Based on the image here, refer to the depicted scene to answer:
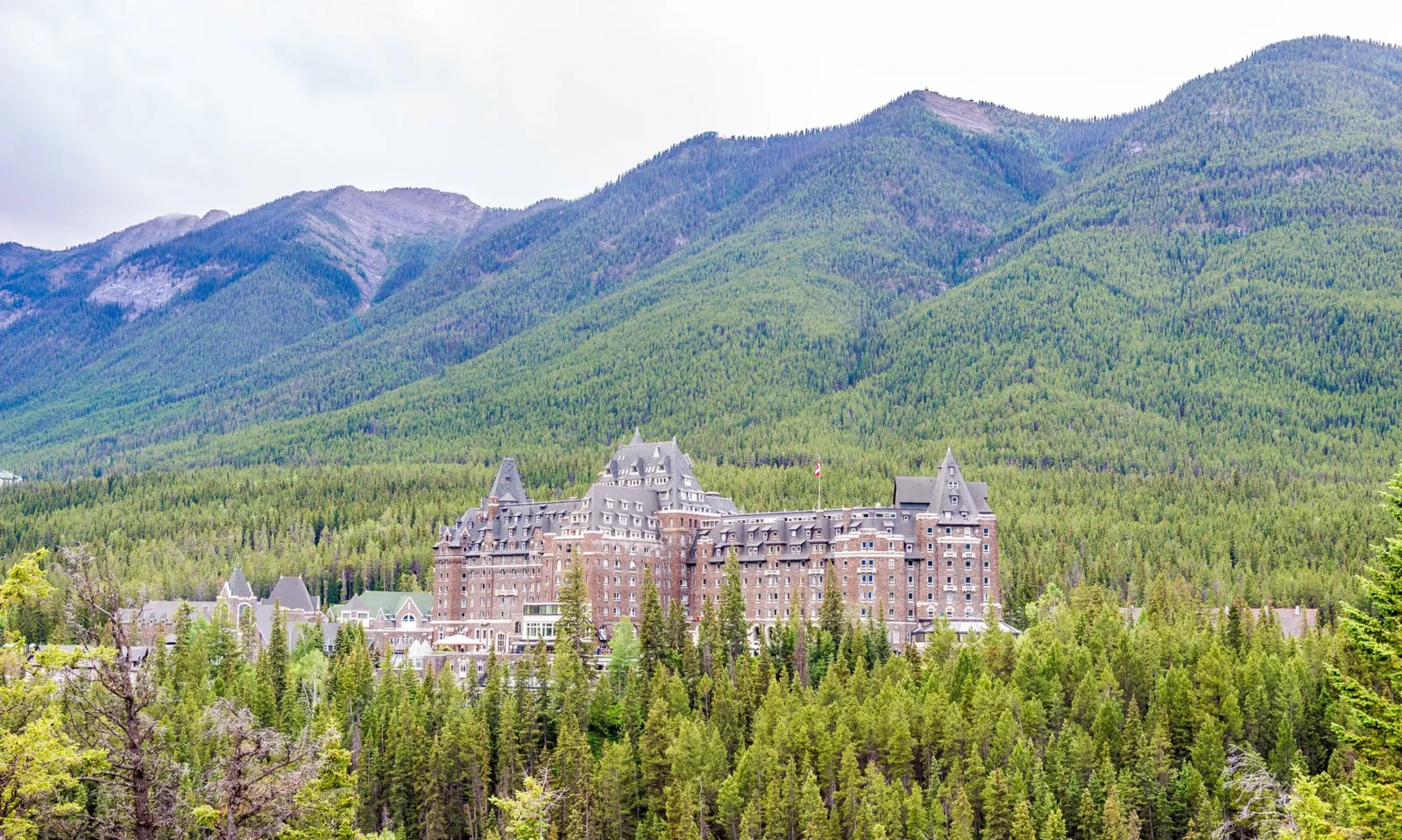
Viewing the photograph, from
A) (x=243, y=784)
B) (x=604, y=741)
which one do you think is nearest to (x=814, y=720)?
(x=604, y=741)

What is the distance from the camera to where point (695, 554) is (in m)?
159

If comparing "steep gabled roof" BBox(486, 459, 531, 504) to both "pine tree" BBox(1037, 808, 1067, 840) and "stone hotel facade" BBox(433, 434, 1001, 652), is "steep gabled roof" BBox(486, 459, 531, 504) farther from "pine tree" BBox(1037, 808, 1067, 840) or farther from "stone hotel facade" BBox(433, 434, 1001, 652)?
"pine tree" BBox(1037, 808, 1067, 840)

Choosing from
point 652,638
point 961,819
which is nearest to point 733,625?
point 652,638

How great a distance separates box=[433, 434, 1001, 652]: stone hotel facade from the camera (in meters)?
144

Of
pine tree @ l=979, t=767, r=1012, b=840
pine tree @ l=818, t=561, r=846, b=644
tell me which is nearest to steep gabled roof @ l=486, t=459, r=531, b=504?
pine tree @ l=818, t=561, r=846, b=644

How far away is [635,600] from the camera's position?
15350 cm

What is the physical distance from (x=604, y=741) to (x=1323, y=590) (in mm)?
93850

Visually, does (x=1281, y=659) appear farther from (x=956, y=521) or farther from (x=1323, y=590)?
(x=1323, y=590)

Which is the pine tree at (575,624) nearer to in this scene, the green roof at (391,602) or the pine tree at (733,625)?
the pine tree at (733,625)

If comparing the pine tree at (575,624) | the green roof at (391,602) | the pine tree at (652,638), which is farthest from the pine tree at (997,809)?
the green roof at (391,602)

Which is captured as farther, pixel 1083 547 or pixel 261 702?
pixel 1083 547

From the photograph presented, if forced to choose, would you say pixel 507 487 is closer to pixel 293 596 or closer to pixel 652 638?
pixel 293 596

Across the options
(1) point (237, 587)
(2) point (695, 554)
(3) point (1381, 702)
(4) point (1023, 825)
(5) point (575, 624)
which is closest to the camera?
(3) point (1381, 702)

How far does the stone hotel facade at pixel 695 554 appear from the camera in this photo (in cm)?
14438
